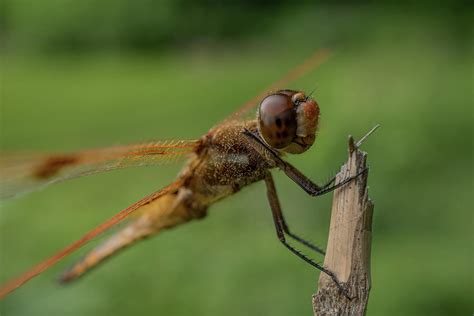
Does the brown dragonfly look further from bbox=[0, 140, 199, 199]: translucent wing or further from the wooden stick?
the wooden stick

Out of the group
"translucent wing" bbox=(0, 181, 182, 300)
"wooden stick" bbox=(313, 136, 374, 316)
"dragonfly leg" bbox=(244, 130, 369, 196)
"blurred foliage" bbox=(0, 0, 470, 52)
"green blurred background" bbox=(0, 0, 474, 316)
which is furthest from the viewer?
"blurred foliage" bbox=(0, 0, 470, 52)

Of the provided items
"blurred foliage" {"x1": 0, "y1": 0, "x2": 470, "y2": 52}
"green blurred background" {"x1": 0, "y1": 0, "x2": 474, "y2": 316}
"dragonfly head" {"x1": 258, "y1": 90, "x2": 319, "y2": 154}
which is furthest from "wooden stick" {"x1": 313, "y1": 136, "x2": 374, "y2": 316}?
"blurred foliage" {"x1": 0, "y1": 0, "x2": 470, "y2": 52}

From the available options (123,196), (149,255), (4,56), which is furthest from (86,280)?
(4,56)

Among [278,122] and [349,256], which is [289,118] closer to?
[278,122]

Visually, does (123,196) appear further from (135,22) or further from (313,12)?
(135,22)

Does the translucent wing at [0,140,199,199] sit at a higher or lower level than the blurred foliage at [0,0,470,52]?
lower

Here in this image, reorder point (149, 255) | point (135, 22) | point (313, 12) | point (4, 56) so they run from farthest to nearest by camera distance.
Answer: point (4, 56)
point (135, 22)
point (313, 12)
point (149, 255)

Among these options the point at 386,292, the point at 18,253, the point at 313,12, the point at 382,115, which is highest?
the point at 313,12
